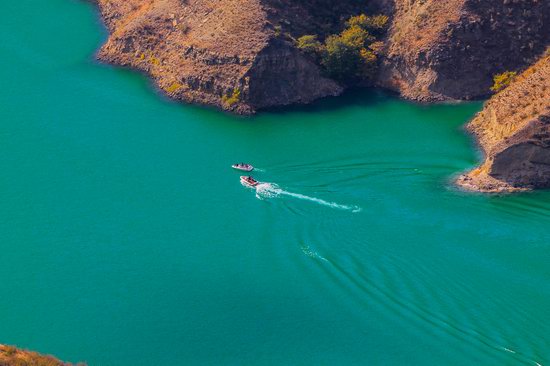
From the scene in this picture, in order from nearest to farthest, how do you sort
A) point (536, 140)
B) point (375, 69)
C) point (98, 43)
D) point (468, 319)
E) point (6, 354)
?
point (6, 354)
point (468, 319)
point (536, 140)
point (375, 69)
point (98, 43)

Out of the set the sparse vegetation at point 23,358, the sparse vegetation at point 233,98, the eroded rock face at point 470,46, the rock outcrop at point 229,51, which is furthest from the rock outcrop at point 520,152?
the sparse vegetation at point 23,358

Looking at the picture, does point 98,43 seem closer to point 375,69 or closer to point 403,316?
point 375,69

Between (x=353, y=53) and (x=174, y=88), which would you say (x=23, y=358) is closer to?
(x=174, y=88)

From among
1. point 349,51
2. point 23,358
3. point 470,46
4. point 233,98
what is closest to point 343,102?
point 349,51

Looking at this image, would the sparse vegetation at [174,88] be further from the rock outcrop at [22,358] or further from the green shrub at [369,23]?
the rock outcrop at [22,358]

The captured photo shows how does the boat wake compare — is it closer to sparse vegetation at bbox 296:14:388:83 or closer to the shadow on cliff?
the shadow on cliff

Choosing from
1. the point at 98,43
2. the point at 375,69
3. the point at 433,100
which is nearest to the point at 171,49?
the point at 98,43

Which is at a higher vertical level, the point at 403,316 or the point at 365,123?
the point at 365,123
